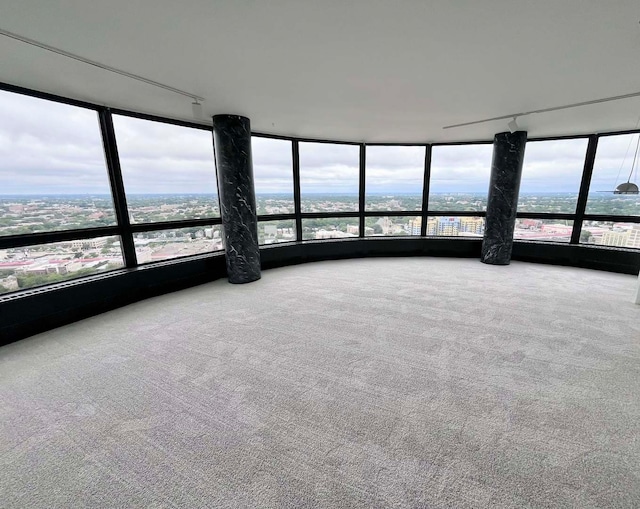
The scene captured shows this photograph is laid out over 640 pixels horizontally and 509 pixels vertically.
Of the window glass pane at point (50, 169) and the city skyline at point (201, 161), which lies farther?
the city skyline at point (201, 161)

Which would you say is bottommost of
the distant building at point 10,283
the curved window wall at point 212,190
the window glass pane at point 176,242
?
the distant building at point 10,283

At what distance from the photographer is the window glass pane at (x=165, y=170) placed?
409 centimetres

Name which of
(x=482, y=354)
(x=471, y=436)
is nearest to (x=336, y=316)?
(x=482, y=354)

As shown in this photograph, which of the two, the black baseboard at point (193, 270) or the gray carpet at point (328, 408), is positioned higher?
the black baseboard at point (193, 270)

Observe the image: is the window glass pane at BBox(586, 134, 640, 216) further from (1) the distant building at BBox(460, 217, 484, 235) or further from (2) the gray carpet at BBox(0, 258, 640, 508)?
(2) the gray carpet at BBox(0, 258, 640, 508)

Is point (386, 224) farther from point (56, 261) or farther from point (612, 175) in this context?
point (56, 261)

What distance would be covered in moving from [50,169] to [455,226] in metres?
7.44

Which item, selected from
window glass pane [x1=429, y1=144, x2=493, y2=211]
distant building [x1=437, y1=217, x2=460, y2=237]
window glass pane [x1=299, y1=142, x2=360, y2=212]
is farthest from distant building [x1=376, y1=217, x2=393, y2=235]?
distant building [x1=437, y1=217, x2=460, y2=237]

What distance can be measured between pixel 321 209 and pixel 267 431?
16.4 feet

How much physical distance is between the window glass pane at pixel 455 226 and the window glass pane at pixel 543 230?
0.76 m

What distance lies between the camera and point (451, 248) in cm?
654

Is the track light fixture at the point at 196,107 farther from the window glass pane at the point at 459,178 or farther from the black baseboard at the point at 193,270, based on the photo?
the window glass pane at the point at 459,178

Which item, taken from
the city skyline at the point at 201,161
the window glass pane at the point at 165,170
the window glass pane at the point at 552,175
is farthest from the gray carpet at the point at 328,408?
the window glass pane at the point at 552,175

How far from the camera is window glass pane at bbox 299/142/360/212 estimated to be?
6027mm
